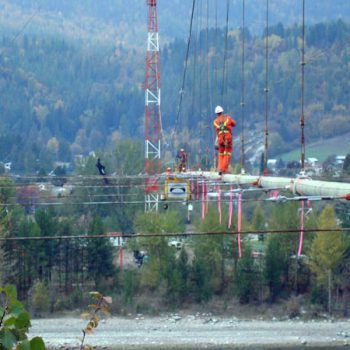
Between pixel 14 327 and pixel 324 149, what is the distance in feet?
201

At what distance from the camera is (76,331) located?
93.6 ft

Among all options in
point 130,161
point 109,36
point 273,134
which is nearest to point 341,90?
point 273,134

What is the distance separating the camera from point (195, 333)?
28.6 metres

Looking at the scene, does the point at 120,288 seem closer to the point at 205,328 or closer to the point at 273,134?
the point at 205,328

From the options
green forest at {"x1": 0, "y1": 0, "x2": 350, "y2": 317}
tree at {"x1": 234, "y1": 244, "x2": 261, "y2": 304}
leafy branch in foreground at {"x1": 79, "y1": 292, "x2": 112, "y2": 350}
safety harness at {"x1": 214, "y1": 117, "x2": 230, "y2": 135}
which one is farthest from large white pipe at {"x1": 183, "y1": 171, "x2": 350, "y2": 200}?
tree at {"x1": 234, "y1": 244, "x2": 261, "y2": 304}

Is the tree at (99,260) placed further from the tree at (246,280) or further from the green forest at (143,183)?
the tree at (246,280)

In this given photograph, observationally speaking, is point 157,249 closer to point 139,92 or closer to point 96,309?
point 96,309

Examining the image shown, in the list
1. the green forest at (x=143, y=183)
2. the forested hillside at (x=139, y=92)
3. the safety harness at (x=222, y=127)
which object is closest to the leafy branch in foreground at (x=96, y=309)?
the green forest at (x=143, y=183)

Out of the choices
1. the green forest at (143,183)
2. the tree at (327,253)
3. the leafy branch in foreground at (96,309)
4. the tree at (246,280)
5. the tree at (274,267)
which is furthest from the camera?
the tree at (274,267)

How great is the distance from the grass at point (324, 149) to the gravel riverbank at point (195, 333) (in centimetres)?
2920

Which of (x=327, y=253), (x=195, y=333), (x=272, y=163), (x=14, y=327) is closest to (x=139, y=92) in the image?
(x=272, y=163)

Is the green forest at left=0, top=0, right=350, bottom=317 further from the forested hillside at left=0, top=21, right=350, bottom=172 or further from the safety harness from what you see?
the safety harness

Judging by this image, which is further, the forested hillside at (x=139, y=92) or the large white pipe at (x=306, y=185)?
the forested hillside at (x=139, y=92)

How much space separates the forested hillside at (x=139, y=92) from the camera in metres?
72.7
